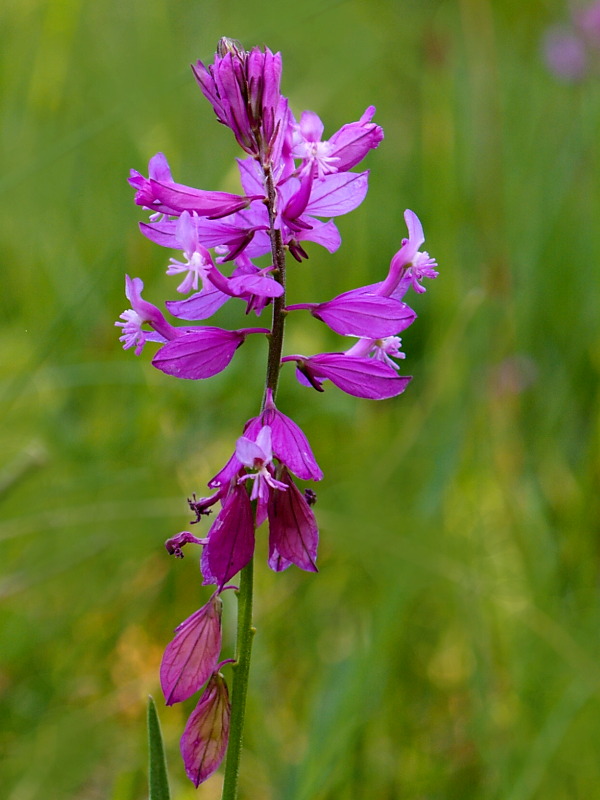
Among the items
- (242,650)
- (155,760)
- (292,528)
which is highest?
(292,528)

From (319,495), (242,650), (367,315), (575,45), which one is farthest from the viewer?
(575,45)

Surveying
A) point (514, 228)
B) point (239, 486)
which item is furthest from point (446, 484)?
point (514, 228)

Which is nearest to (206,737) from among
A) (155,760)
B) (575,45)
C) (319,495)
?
(155,760)

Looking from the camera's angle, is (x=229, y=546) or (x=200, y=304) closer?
(x=229, y=546)

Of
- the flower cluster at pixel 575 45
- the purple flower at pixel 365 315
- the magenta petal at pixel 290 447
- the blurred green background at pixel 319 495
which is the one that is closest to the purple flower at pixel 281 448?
the magenta petal at pixel 290 447

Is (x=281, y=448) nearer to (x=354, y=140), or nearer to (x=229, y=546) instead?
(x=229, y=546)

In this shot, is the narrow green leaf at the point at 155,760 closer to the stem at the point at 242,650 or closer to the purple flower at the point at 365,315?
the stem at the point at 242,650

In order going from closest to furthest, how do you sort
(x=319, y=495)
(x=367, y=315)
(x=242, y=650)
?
(x=242, y=650) → (x=367, y=315) → (x=319, y=495)

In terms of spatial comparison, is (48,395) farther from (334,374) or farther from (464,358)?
(334,374)
